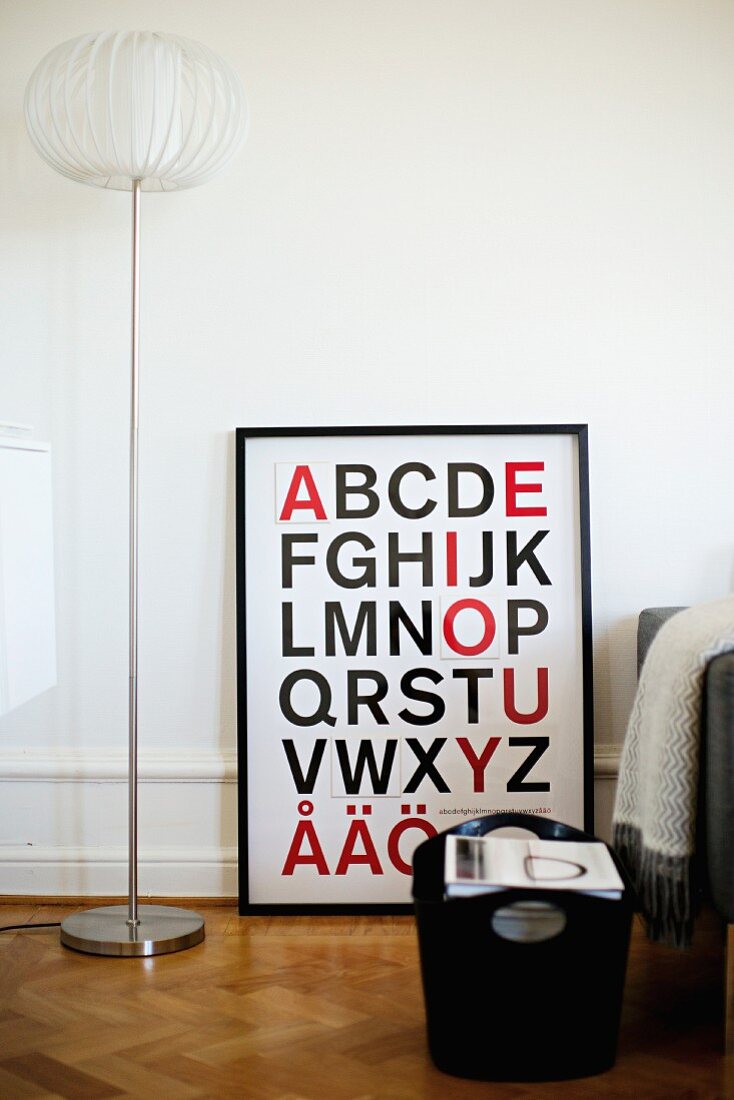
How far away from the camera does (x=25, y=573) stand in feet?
7.34

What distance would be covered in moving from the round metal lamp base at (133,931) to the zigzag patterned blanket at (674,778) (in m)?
0.94

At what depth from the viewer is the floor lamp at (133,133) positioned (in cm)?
223

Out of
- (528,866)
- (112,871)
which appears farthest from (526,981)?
(112,871)

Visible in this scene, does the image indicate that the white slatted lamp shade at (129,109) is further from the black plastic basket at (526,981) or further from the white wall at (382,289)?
the black plastic basket at (526,981)

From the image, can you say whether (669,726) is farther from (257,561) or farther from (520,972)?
(257,561)

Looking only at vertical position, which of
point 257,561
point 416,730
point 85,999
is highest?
point 257,561

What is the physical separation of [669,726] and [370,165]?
57.1 inches

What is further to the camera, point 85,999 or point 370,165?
point 370,165

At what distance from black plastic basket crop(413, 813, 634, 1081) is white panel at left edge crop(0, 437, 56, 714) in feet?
2.88

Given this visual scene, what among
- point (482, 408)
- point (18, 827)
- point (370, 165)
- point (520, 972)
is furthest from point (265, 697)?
point (370, 165)

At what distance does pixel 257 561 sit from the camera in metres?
2.55

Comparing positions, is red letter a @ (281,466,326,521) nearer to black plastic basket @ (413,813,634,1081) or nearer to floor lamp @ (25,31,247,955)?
floor lamp @ (25,31,247,955)

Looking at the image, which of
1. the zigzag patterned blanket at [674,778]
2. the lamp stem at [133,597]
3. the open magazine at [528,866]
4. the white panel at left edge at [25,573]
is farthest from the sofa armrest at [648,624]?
the white panel at left edge at [25,573]

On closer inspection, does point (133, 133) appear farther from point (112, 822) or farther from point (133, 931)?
point (133, 931)
